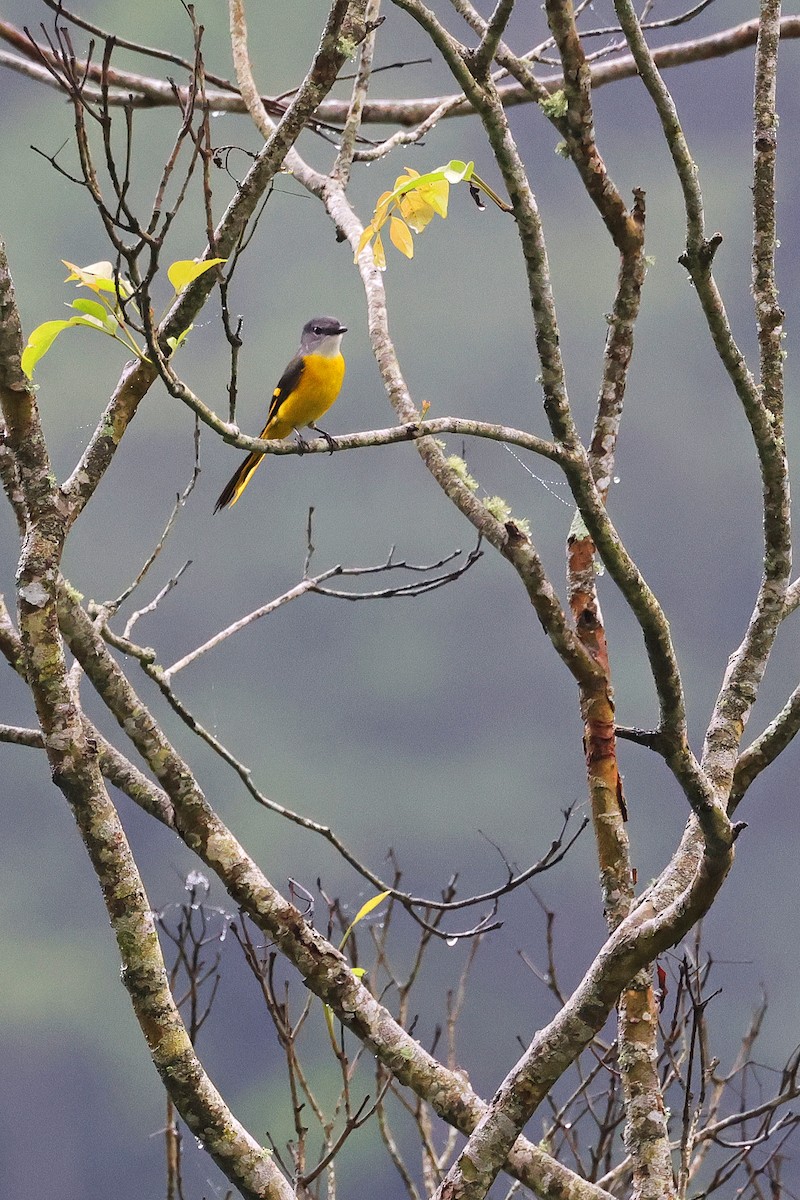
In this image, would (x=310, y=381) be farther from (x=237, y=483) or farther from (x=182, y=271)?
(x=182, y=271)

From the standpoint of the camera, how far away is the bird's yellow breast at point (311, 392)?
12.0ft

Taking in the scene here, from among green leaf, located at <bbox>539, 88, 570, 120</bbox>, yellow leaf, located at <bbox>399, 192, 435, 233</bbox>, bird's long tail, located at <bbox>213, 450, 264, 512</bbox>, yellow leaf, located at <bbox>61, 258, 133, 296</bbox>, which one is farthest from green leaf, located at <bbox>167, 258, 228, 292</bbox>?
bird's long tail, located at <bbox>213, 450, 264, 512</bbox>

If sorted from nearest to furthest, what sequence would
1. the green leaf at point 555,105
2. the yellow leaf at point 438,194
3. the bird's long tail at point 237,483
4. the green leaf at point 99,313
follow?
1. the green leaf at point 99,313
2. the yellow leaf at point 438,194
3. the green leaf at point 555,105
4. the bird's long tail at point 237,483

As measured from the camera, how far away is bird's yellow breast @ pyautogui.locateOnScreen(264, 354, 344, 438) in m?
3.66

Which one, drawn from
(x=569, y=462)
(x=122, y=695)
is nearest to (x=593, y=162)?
(x=569, y=462)

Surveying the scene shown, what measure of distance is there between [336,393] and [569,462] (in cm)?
222

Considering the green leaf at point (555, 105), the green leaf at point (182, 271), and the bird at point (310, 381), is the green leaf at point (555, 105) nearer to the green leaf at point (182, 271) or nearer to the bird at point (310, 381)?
the green leaf at point (182, 271)

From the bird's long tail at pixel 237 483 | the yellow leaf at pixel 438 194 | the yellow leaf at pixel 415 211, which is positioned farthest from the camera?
the bird's long tail at pixel 237 483

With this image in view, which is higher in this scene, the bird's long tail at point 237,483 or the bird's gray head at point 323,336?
the bird's gray head at point 323,336

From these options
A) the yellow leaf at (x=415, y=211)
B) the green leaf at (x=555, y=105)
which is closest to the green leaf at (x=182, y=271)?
the yellow leaf at (x=415, y=211)

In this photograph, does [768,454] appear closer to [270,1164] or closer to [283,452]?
[283,452]

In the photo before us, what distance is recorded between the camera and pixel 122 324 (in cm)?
125

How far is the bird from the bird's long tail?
0.27m

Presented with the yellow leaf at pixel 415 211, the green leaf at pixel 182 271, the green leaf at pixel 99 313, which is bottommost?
the green leaf at pixel 99 313
